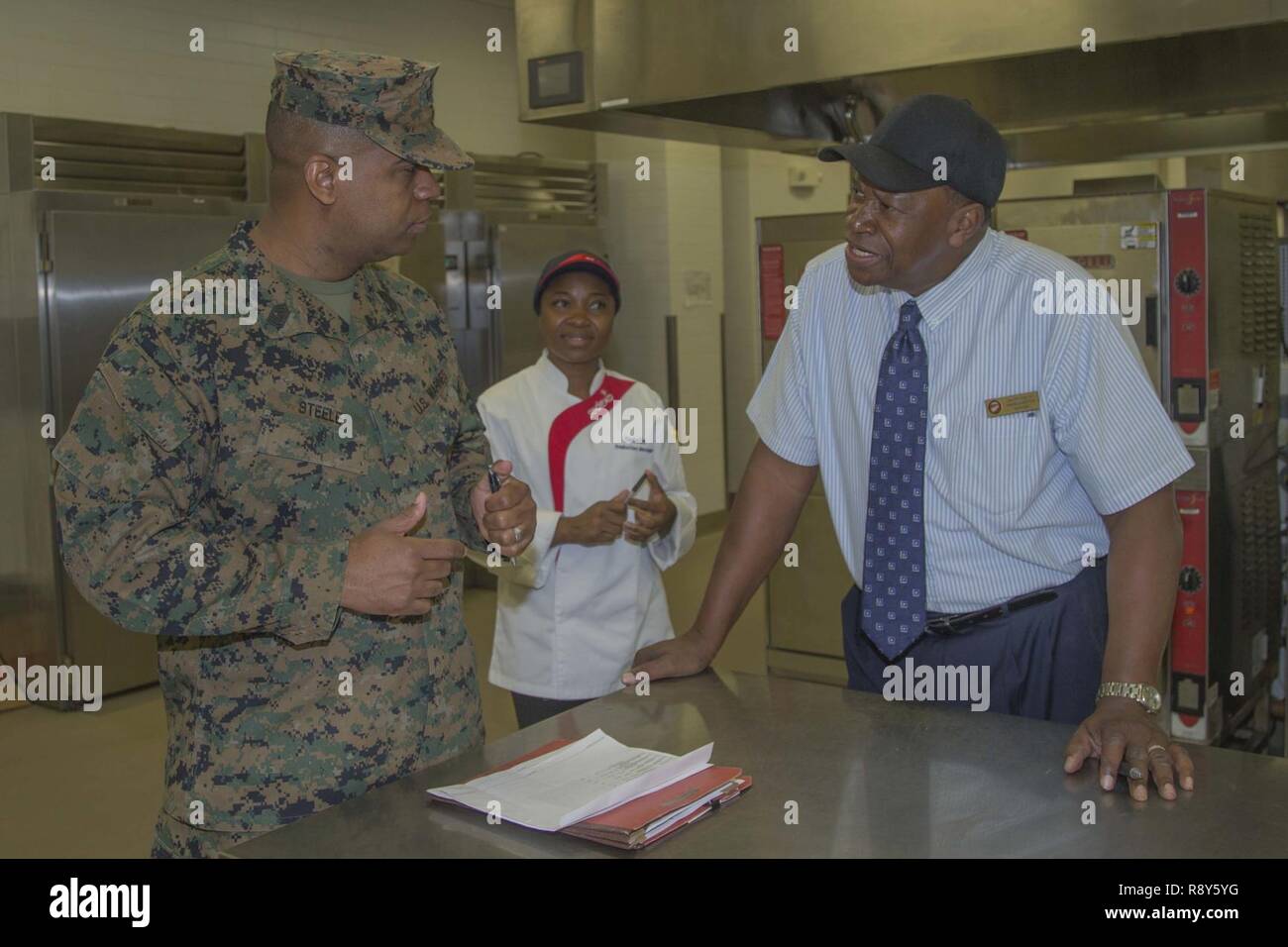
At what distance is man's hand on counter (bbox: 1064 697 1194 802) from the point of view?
170 cm

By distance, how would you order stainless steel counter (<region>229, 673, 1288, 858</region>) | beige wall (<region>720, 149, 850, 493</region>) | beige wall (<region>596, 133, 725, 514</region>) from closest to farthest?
stainless steel counter (<region>229, 673, 1288, 858</region>) → beige wall (<region>596, 133, 725, 514</region>) → beige wall (<region>720, 149, 850, 493</region>)

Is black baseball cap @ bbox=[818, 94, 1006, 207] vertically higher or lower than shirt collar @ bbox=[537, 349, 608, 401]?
higher

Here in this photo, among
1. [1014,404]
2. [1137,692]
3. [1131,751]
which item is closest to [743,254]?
[1014,404]

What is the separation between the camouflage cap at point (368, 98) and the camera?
1917 millimetres

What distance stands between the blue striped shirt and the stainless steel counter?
0.94 feet

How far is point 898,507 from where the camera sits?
218 centimetres

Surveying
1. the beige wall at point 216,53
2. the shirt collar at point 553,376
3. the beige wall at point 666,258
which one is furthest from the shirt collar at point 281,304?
the beige wall at point 666,258

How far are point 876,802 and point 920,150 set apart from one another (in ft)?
3.45

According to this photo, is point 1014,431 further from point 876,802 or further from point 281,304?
point 281,304

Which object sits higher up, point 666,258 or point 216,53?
point 216,53

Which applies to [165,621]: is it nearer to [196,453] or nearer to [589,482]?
[196,453]

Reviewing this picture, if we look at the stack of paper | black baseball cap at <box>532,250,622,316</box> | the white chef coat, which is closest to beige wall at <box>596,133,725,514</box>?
black baseball cap at <box>532,250,622,316</box>

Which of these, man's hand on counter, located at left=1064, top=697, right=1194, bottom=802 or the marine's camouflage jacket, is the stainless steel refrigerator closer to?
the marine's camouflage jacket

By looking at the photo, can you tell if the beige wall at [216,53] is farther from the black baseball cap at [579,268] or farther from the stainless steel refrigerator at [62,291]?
the black baseball cap at [579,268]
